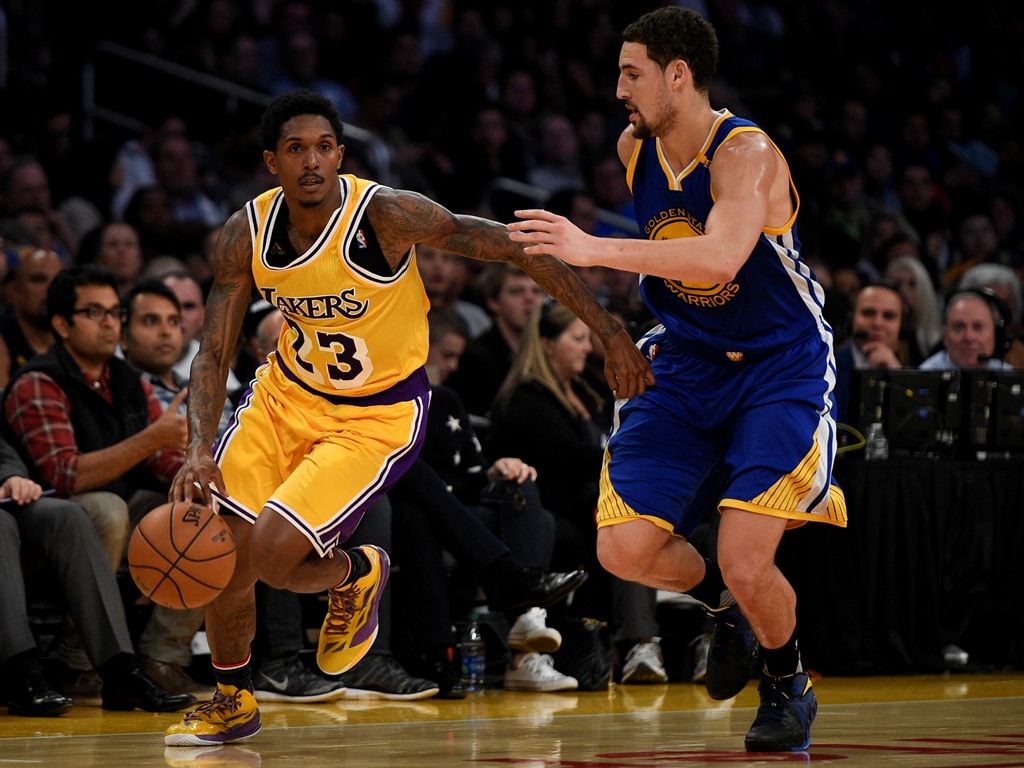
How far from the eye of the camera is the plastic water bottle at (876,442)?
24.4ft

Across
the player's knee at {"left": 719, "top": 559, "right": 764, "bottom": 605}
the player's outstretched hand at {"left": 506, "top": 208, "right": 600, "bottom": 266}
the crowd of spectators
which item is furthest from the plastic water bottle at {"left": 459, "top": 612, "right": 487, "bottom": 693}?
the player's outstretched hand at {"left": 506, "top": 208, "right": 600, "bottom": 266}

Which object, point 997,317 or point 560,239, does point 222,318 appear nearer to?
point 560,239

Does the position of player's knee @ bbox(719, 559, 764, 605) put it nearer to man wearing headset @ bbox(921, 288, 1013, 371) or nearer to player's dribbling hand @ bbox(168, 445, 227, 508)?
player's dribbling hand @ bbox(168, 445, 227, 508)

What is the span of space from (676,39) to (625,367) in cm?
99

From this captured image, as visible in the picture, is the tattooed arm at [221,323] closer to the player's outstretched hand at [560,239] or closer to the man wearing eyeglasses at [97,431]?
the player's outstretched hand at [560,239]

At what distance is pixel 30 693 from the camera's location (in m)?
5.60

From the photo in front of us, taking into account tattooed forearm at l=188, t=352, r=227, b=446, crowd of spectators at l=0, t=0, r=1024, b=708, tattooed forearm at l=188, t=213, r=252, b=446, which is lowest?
tattooed forearm at l=188, t=352, r=227, b=446

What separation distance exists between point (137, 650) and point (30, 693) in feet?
2.60

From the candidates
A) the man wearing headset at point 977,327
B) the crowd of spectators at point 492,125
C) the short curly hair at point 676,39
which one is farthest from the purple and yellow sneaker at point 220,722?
the man wearing headset at point 977,327

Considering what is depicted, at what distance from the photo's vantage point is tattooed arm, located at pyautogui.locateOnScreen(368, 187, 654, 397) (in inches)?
191

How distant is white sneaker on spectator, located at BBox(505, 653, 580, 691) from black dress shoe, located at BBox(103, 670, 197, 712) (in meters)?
1.55

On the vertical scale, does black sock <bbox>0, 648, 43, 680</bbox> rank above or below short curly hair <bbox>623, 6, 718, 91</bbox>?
below

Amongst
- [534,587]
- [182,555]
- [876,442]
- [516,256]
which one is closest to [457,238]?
[516,256]

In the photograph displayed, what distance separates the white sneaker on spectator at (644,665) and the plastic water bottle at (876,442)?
1386 millimetres
